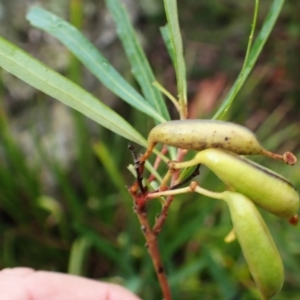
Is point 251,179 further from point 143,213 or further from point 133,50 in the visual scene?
point 133,50

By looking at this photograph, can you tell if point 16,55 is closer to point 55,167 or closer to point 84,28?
point 55,167

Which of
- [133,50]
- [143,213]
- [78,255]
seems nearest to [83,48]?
[133,50]

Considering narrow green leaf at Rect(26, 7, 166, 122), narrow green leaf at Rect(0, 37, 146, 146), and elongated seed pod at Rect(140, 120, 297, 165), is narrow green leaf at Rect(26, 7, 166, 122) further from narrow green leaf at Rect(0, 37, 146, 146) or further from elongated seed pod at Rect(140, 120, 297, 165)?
elongated seed pod at Rect(140, 120, 297, 165)

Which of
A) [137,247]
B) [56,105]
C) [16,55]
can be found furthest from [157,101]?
[56,105]

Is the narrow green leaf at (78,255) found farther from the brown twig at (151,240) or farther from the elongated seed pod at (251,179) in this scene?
the elongated seed pod at (251,179)

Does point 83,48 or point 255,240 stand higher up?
point 83,48

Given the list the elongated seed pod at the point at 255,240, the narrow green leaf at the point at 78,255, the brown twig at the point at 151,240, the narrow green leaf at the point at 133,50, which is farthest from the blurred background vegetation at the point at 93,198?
the elongated seed pod at the point at 255,240
